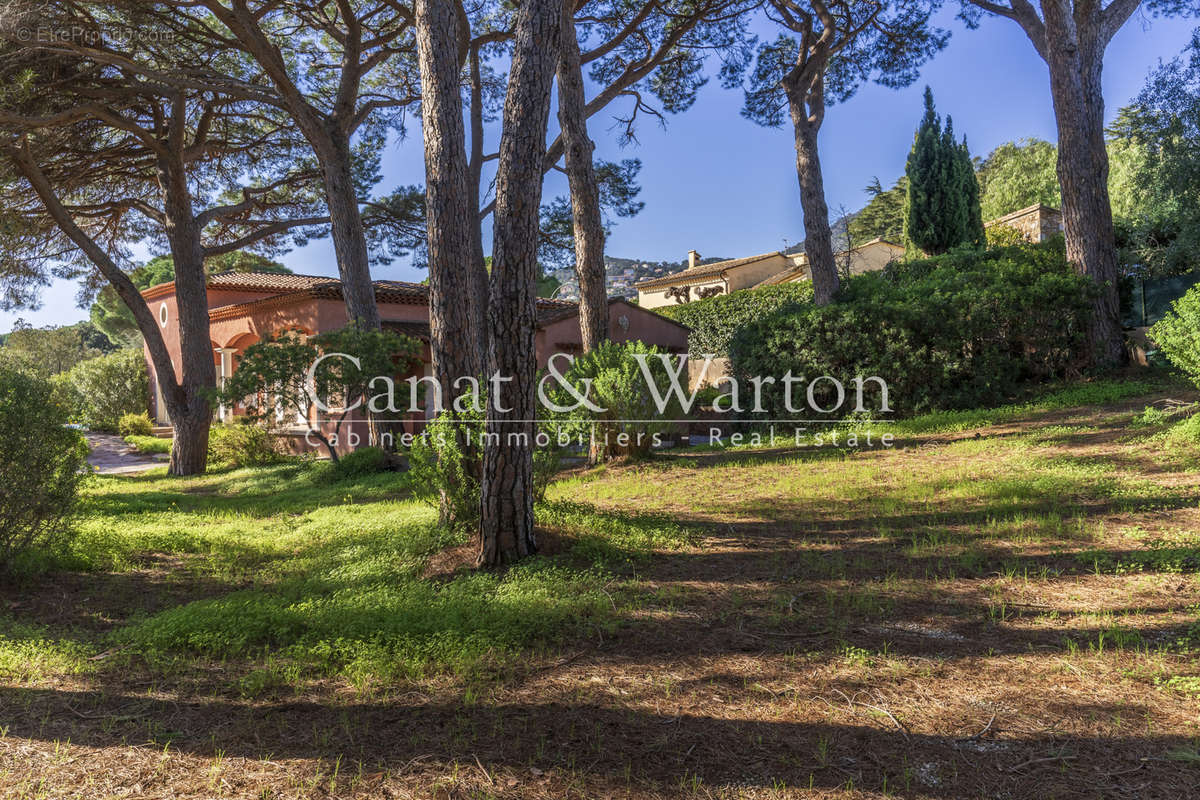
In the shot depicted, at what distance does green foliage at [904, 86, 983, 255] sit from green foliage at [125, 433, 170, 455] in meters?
25.8

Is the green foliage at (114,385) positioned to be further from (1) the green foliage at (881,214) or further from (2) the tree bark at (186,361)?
(1) the green foliage at (881,214)

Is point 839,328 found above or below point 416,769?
above

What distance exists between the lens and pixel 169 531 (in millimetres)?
6812

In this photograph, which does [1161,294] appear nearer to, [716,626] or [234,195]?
[716,626]

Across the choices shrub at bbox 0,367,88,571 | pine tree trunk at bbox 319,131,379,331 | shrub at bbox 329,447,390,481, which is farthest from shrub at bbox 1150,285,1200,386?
pine tree trunk at bbox 319,131,379,331

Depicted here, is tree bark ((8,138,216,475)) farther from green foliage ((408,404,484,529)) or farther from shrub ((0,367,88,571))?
green foliage ((408,404,484,529))

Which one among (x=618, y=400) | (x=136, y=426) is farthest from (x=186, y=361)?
(x=136, y=426)

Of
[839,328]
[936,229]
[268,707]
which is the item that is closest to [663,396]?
[839,328]

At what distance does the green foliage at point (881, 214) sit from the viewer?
1574 inches

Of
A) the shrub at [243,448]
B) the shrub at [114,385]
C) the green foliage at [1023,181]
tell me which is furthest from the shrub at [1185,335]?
the green foliage at [1023,181]

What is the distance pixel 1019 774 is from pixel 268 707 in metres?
2.86

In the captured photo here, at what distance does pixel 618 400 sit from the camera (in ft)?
29.1

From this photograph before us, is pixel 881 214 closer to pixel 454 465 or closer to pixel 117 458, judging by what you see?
pixel 117 458

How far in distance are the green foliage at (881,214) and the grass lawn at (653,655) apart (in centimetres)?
3725
